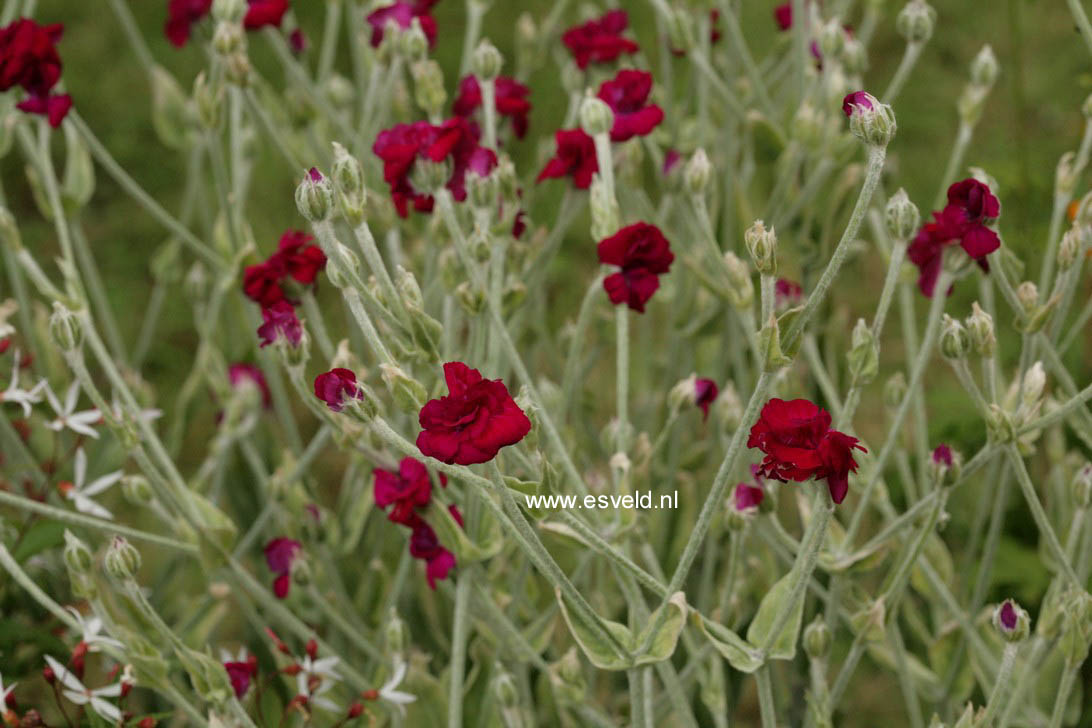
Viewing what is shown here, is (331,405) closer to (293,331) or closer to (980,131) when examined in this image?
(293,331)

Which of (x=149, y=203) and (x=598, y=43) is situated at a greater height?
(x=598, y=43)

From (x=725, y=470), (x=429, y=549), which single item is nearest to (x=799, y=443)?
(x=725, y=470)

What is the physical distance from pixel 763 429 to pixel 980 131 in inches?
77.0

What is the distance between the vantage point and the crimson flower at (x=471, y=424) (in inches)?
27.3

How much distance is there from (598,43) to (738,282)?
1.22 feet

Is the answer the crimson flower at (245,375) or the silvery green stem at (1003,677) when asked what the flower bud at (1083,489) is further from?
the crimson flower at (245,375)

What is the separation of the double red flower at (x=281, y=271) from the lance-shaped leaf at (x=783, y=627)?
0.45 m

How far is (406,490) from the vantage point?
1.02m

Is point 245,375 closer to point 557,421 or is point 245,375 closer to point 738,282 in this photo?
point 557,421

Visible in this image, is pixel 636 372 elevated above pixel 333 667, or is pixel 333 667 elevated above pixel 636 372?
pixel 636 372

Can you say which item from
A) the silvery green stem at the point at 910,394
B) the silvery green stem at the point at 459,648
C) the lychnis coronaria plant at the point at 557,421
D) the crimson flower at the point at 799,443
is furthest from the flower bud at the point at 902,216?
the silvery green stem at the point at 459,648

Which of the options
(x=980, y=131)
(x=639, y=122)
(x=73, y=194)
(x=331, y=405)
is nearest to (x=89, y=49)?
(x=73, y=194)

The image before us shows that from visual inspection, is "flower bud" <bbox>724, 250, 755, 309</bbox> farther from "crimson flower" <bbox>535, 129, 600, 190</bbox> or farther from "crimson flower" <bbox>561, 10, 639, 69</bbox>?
"crimson flower" <bbox>561, 10, 639, 69</bbox>

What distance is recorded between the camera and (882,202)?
1266mm
